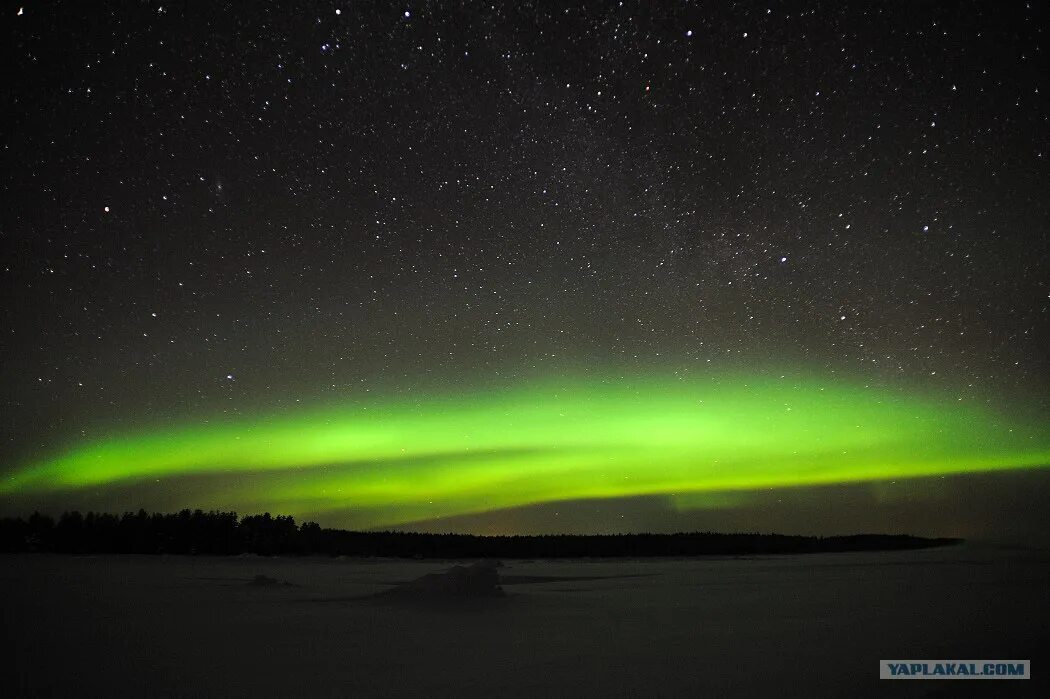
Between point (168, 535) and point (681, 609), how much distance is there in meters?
56.4

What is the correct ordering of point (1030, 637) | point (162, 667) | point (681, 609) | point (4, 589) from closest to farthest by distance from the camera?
point (162, 667) → point (1030, 637) → point (681, 609) → point (4, 589)

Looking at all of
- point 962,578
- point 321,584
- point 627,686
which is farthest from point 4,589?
point 962,578

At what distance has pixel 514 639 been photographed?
12.5 metres

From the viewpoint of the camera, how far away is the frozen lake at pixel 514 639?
8.90 metres

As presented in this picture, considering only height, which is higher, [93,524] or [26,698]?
[26,698]

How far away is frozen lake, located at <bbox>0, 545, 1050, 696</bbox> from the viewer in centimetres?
890

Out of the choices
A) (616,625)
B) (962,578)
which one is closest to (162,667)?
(616,625)

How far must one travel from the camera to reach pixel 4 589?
2069 cm

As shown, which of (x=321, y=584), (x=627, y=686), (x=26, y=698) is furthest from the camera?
(x=321, y=584)

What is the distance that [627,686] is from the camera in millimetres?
8820

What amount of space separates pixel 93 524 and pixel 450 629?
2297 inches

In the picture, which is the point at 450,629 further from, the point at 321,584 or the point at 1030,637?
the point at 321,584

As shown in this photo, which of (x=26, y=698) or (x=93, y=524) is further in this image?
(x=93, y=524)

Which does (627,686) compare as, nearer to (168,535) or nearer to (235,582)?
(235,582)
